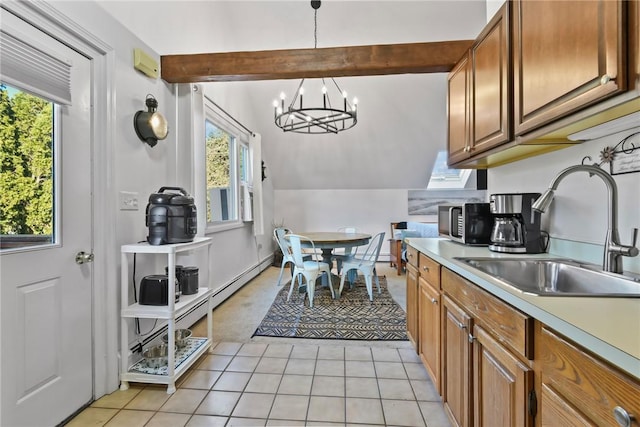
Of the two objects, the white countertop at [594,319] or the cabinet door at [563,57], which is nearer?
the white countertop at [594,319]

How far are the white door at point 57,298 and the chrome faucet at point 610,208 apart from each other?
7.09ft

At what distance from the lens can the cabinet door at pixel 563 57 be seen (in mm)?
944

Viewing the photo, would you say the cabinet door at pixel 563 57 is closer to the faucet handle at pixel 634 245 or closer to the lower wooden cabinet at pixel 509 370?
the faucet handle at pixel 634 245

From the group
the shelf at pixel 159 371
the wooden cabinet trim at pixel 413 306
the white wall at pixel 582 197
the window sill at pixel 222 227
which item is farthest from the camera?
the window sill at pixel 222 227

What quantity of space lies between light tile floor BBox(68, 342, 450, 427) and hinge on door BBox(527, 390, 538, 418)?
3.08 feet

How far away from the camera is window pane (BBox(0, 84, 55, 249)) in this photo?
137 cm

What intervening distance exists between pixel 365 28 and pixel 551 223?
128 inches

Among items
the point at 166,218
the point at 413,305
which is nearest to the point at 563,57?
the point at 413,305

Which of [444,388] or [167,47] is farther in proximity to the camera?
[167,47]

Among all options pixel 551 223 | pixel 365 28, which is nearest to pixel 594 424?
pixel 551 223

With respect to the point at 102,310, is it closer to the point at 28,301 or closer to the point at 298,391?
the point at 28,301

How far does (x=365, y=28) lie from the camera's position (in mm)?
3889

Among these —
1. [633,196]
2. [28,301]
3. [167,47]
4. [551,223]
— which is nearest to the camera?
[633,196]

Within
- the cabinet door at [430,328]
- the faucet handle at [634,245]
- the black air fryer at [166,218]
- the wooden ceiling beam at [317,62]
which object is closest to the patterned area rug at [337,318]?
the cabinet door at [430,328]
